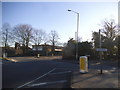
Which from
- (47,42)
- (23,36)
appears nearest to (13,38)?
(23,36)

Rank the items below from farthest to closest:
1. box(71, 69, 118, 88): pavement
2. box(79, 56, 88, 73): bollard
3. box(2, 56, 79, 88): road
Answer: box(79, 56, 88, 73): bollard, box(2, 56, 79, 88): road, box(71, 69, 118, 88): pavement

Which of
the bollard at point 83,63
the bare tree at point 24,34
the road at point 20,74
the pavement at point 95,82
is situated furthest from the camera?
the bare tree at point 24,34

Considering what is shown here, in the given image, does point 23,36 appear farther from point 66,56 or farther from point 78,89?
point 78,89

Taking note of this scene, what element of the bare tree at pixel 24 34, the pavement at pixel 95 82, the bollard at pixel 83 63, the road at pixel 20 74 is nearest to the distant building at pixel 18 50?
the bare tree at pixel 24 34

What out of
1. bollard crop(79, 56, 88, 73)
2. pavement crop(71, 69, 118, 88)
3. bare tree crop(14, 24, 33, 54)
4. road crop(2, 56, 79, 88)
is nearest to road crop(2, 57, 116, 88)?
road crop(2, 56, 79, 88)

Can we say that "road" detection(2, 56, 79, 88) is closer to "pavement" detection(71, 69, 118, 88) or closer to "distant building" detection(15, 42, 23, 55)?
"pavement" detection(71, 69, 118, 88)

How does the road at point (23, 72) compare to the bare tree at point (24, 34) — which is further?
the bare tree at point (24, 34)

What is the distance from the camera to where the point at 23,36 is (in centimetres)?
5625

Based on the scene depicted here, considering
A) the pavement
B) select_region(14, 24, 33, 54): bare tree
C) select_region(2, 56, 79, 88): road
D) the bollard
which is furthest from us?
select_region(14, 24, 33, 54): bare tree

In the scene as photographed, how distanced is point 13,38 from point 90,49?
34809 mm

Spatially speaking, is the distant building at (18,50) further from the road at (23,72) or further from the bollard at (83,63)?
the bollard at (83,63)

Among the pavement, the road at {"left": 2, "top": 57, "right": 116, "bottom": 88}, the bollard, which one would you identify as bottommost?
the road at {"left": 2, "top": 57, "right": 116, "bottom": 88}

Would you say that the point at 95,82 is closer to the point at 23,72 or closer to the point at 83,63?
the point at 83,63

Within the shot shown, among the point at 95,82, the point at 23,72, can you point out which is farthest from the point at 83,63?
the point at 23,72
